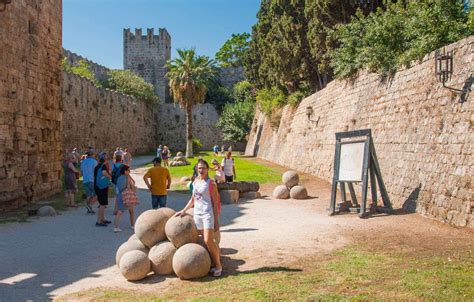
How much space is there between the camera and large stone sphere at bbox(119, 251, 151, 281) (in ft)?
19.6

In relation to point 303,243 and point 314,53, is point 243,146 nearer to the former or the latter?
point 314,53

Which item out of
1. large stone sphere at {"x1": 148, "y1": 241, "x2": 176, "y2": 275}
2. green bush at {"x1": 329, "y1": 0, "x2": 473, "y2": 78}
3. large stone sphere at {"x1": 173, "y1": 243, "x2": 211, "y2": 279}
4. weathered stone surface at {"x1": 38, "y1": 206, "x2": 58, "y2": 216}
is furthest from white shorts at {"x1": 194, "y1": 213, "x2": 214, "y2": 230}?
green bush at {"x1": 329, "y1": 0, "x2": 473, "y2": 78}

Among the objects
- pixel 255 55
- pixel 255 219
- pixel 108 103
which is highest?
pixel 255 55

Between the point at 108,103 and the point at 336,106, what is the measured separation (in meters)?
20.4

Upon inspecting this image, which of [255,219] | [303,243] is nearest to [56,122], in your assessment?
[255,219]

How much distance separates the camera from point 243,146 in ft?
160

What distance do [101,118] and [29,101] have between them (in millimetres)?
18947

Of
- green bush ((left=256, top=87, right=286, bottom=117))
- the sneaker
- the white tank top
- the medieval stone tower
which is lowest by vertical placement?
the sneaker

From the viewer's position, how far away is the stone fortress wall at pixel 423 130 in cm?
877

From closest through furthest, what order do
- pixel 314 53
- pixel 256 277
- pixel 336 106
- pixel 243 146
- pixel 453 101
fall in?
pixel 256 277 → pixel 453 101 → pixel 336 106 → pixel 314 53 → pixel 243 146

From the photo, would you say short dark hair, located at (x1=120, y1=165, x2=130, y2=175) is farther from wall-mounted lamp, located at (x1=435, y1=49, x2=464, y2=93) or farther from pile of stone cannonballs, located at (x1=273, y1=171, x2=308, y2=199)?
wall-mounted lamp, located at (x1=435, y1=49, x2=464, y2=93)

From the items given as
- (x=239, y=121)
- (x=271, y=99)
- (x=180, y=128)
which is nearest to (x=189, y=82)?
(x=271, y=99)

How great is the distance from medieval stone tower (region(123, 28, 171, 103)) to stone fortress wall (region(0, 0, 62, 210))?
42.6 m

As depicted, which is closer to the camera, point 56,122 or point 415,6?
point 415,6
